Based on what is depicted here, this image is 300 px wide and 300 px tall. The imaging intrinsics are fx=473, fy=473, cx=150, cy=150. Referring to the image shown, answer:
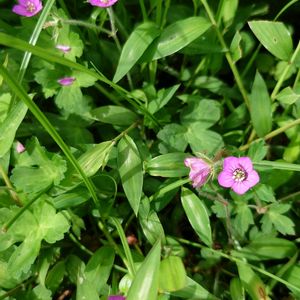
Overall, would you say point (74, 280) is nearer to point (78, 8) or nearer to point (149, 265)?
point (149, 265)

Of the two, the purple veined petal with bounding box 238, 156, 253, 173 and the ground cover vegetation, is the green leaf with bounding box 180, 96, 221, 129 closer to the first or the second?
the ground cover vegetation

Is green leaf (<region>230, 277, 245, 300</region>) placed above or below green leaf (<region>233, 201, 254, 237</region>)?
below

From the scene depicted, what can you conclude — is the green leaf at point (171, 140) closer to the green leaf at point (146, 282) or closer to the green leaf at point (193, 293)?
the green leaf at point (193, 293)

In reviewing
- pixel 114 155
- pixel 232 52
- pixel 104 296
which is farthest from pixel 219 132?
pixel 104 296

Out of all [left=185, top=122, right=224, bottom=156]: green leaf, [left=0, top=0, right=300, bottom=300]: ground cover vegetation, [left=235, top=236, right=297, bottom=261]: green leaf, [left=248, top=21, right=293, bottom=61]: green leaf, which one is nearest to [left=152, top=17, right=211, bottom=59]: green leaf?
[left=0, top=0, right=300, bottom=300]: ground cover vegetation

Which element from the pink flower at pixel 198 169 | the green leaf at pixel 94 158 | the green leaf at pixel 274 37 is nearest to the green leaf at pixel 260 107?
the green leaf at pixel 274 37
